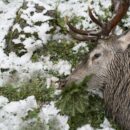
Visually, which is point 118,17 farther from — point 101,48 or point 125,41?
point 101,48

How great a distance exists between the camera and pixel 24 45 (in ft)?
30.9

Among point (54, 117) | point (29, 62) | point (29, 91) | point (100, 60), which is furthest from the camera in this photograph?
point (29, 62)

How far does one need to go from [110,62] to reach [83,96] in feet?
2.37

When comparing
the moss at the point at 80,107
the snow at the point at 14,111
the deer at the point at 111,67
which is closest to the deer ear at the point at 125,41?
the deer at the point at 111,67

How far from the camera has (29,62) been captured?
366 inches

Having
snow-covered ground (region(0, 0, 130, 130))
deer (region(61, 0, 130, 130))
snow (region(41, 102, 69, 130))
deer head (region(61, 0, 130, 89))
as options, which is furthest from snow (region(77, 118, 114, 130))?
deer head (region(61, 0, 130, 89))

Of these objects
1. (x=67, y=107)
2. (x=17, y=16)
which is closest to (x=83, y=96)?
(x=67, y=107)

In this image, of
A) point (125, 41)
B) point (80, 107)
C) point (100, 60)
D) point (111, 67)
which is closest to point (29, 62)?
point (80, 107)

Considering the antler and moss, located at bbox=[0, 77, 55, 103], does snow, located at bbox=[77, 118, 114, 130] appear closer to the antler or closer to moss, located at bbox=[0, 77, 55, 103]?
moss, located at bbox=[0, 77, 55, 103]

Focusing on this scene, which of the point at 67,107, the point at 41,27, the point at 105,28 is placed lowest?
the point at 67,107

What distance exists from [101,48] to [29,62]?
1870 millimetres

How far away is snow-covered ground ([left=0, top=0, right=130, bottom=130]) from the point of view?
824 cm

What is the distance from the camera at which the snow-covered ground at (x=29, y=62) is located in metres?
8.24

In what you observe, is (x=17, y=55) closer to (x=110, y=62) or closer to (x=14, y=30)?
(x=14, y=30)
